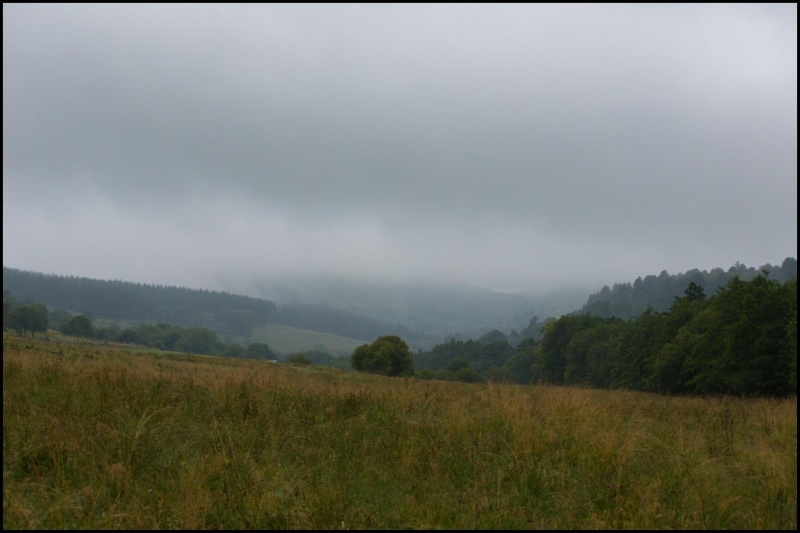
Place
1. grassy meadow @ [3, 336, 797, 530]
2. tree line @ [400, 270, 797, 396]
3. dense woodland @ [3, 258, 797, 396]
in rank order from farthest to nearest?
dense woodland @ [3, 258, 797, 396]
tree line @ [400, 270, 797, 396]
grassy meadow @ [3, 336, 797, 530]

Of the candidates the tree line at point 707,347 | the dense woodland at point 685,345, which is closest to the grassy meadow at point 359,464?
the tree line at point 707,347

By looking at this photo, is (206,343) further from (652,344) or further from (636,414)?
(636,414)

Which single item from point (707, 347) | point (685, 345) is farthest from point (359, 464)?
point (685, 345)

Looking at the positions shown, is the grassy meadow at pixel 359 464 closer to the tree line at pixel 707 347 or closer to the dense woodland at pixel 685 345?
the tree line at pixel 707 347

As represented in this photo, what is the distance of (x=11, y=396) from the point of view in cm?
587

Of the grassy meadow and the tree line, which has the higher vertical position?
the grassy meadow

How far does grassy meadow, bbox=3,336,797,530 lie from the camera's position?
149 inches

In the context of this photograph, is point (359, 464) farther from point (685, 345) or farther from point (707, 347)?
point (685, 345)

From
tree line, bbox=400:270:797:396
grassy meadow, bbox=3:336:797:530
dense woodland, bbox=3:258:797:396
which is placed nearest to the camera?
grassy meadow, bbox=3:336:797:530

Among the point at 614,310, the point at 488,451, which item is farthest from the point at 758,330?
the point at 614,310

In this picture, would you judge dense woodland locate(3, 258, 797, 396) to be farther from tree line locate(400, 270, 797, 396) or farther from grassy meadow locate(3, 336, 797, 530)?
grassy meadow locate(3, 336, 797, 530)

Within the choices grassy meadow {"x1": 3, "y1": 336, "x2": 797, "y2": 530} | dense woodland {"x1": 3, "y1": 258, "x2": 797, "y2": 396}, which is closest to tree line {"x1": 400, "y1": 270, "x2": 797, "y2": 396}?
dense woodland {"x1": 3, "y1": 258, "x2": 797, "y2": 396}

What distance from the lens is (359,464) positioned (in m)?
4.96

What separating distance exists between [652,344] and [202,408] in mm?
56845
